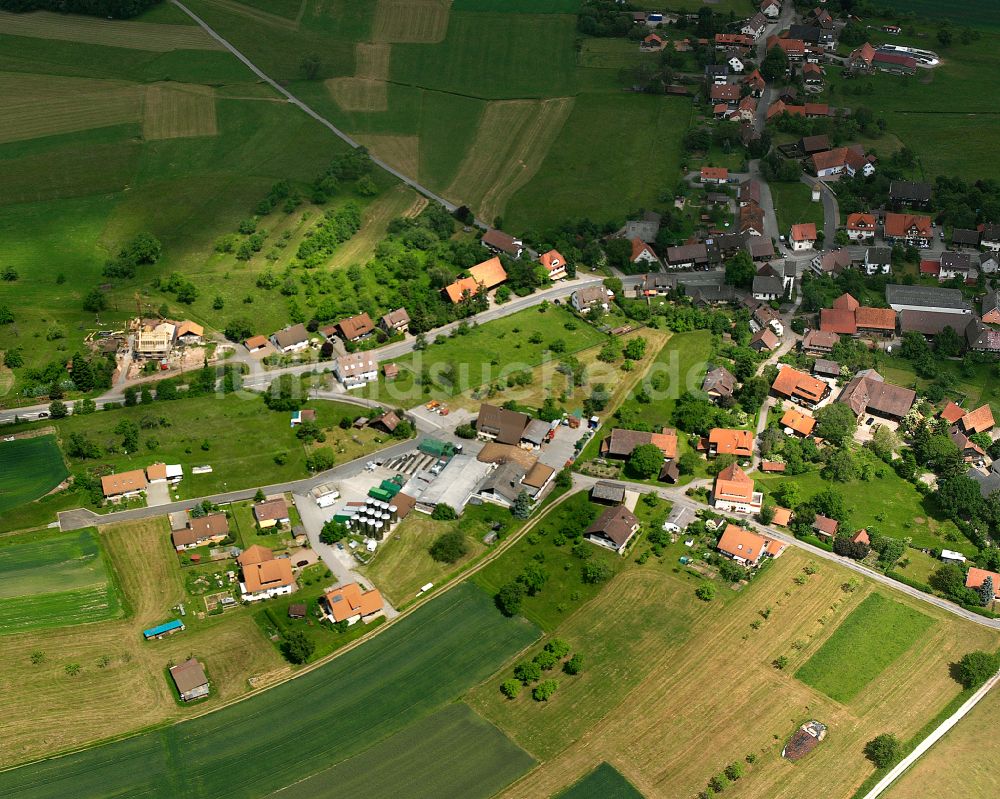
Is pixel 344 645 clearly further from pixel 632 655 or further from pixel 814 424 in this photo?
pixel 814 424

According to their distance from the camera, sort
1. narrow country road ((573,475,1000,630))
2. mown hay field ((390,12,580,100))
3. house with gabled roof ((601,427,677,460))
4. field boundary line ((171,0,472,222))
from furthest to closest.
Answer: mown hay field ((390,12,580,100)) → field boundary line ((171,0,472,222)) → house with gabled roof ((601,427,677,460)) → narrow country road ((573,475,1000,630))

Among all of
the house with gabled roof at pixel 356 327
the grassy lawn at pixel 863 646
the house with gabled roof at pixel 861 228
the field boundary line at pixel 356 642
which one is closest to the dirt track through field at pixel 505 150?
the house with gabled roof at pixel 356 327

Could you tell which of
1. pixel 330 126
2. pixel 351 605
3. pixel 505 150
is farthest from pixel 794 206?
pixel 351 605

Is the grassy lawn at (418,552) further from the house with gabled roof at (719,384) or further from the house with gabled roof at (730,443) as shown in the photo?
the house with gabled roof at (719,384)

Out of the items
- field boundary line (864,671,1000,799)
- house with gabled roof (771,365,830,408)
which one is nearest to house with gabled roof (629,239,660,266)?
house with gabled roof (771,365,830,408)

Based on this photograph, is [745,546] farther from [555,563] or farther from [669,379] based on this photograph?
[669,379]

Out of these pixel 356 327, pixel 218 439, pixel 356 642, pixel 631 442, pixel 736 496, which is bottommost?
pixel 356 642

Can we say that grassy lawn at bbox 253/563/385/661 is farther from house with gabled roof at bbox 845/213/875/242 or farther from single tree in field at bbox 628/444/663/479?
house with gabled roof at bbox 845/213/875/242
